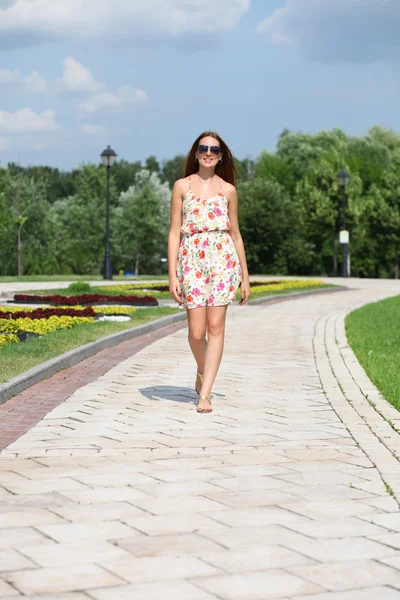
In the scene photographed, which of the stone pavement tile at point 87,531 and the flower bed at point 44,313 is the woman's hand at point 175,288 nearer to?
the stone pavement tile at point 87,531

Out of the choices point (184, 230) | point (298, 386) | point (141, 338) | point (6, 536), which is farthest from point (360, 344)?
point (6, 536)

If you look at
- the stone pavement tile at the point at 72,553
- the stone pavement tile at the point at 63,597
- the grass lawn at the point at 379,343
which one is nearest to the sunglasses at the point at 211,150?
the grass lawn at the point at 379,343

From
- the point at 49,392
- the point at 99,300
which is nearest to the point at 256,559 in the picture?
the point at 49,392

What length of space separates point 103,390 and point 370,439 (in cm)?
297

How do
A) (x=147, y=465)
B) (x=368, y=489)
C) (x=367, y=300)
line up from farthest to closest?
(x=367, y=300) < (x=147, y=465) < (x=368, y=489)

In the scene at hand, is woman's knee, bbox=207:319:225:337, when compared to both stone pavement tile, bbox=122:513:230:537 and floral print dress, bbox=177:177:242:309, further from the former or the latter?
stone pavement tile, bbox=122:513:230:537

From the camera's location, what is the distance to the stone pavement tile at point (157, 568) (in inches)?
141

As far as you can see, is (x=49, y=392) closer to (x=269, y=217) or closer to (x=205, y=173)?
(x=205, y=173)

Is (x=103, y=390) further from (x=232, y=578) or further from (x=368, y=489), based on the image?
(x=232, y=578)

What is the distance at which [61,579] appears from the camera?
3.54m

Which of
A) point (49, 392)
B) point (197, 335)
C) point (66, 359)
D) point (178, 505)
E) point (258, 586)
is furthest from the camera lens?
point (66, 359)

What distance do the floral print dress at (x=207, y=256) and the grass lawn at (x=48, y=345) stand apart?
203 cm

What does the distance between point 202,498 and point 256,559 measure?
3.24ft

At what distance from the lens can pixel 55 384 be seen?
348 inches
